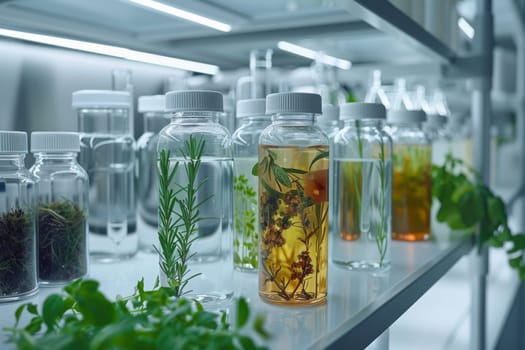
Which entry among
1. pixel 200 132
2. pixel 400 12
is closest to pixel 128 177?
pixel 200 132

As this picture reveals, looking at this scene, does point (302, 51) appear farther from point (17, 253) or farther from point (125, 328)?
point (125, 328)

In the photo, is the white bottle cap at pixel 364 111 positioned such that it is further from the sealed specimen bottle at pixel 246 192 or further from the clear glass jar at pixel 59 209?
the clear glass jar at pixel 59 209

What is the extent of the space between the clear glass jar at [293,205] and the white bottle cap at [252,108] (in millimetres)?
124

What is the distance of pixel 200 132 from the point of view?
566 mm

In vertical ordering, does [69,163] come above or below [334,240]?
above

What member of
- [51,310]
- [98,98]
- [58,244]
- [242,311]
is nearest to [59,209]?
[58,244]

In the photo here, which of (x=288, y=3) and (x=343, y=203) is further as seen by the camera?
(x=288, y=3)

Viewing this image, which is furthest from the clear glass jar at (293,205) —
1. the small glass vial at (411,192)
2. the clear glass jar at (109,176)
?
the small glass vial at (411,192)

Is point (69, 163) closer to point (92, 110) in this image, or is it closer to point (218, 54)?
point (92, 110)

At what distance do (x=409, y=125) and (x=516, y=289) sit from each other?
54.3 inches

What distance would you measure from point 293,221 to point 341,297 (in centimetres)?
12

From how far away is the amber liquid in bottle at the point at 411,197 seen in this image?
38.1 inches

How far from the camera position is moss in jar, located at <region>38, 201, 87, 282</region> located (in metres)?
0.64

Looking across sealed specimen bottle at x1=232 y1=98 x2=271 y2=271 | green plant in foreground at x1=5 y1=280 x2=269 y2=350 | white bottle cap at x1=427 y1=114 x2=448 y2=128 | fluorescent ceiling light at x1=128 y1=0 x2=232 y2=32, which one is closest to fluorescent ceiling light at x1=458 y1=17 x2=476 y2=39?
white bottle cap at x1=427 y1=114 x2=448 y2=128
